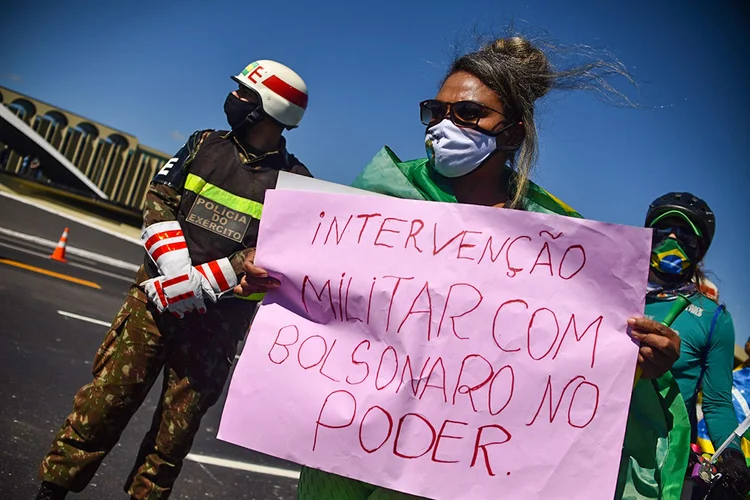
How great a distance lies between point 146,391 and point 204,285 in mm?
559

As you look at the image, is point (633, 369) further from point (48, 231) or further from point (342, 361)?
point (48, 231)

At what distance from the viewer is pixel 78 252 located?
13836 mm

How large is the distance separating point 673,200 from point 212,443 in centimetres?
375

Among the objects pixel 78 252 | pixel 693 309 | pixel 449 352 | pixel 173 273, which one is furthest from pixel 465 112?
pixel 78 252

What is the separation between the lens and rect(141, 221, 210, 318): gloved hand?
2686mm

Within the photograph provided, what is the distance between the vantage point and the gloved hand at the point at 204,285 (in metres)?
2.69

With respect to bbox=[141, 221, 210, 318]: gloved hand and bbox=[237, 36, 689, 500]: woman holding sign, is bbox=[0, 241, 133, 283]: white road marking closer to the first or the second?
bbox=[141, 221, 210, 318]: gloved hand

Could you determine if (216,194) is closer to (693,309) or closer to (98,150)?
(693,309)

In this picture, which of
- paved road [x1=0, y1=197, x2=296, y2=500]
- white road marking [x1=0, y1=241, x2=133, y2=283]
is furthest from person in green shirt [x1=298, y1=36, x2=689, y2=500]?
white road marking [x1=0, y1=241, x2=133, y2=283]

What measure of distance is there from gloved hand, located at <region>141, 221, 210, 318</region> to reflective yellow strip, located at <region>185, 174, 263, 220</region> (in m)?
0.17

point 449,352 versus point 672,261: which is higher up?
point 672,261

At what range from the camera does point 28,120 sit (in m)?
38.4

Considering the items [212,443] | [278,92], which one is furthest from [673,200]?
[212,443]

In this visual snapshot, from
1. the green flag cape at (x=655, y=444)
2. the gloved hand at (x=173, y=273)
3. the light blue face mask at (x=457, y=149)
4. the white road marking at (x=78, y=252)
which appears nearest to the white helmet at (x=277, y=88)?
the gloved hand at (x=173, y=273)
